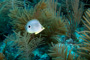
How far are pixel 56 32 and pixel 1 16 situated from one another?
2640mm

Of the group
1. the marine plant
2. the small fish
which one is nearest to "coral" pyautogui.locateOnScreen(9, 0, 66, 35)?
the marine plant

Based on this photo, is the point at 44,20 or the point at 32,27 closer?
the point at 32,27

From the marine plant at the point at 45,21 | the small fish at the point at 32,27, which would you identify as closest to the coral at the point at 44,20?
the marine plant at the point at 45,21

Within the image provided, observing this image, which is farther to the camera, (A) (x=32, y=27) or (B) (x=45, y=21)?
(B) (x=45, y=21)

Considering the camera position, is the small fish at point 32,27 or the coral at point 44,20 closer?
the small fish at point 32,27

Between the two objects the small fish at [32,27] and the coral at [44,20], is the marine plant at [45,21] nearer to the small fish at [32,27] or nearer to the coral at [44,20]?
the coral at [44,20]

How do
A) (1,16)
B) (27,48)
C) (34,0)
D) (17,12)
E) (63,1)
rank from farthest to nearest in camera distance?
1. (34,0)
2. (63,1)
3. (1,16)
4. (17,12)
5. (27,48)

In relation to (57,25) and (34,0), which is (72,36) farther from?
(34,0)

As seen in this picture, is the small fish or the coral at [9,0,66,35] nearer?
the small fish

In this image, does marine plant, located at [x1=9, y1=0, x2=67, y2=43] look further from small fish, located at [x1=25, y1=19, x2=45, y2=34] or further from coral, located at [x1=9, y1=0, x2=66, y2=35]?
small fish, located at [x1=25, y1=19, x2=45, y2=34]

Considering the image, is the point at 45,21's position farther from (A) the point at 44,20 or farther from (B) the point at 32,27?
(B) the point at 32,27

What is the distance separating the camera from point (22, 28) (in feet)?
8.41

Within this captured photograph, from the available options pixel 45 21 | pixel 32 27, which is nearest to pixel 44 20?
pixel 45 21

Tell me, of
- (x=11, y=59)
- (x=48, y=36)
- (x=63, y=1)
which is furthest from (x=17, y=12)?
(x=63, y=1)
